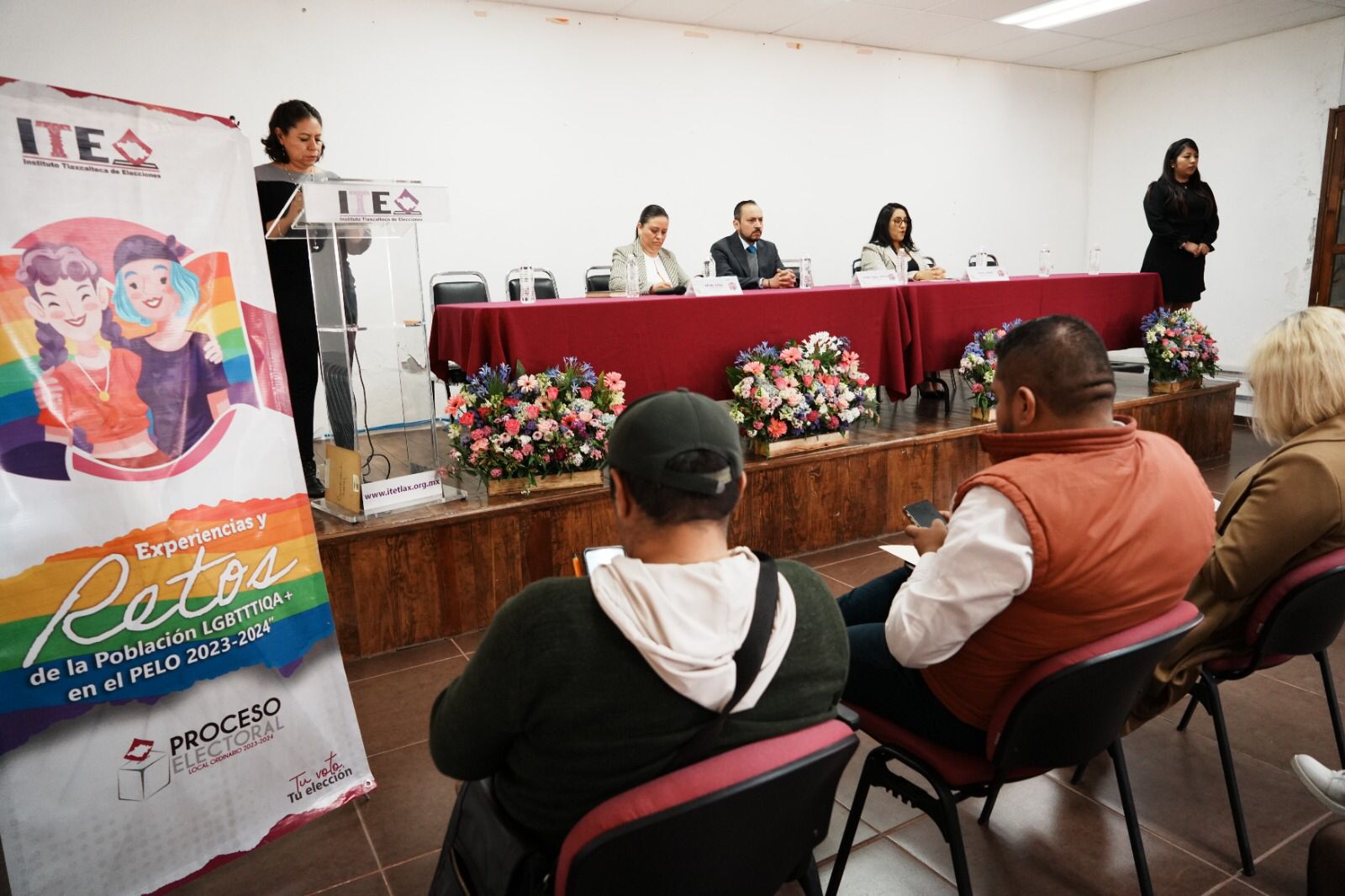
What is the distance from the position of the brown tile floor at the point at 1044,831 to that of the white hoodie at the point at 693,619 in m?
0.99

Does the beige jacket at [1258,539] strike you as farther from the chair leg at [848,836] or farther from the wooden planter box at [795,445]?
the wooden planter box at [795,445]

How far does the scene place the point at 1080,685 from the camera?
122cm

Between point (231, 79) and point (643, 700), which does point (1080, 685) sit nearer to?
point (643, 700)

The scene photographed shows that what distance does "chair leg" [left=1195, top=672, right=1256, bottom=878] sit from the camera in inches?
65.7

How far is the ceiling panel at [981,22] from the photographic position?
230 inches

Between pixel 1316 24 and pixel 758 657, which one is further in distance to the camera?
pixel 1316 24

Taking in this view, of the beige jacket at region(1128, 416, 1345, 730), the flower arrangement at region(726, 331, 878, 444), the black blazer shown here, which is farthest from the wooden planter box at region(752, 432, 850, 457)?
the beige jacket at region(1128, 416, 1345, 730)

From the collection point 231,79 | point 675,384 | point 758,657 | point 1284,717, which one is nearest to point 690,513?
point 758,657

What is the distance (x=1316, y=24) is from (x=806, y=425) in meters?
6.25

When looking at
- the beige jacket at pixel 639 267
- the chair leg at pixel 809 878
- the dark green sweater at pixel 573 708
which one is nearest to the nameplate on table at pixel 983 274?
the beige jacket at pixel 639 267

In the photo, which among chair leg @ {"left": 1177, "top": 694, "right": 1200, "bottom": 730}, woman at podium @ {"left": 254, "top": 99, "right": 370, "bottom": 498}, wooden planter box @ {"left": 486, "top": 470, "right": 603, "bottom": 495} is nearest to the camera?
chair leg @ {"left": 1177, "top": 694, "right": 1200, "bottom": 730}

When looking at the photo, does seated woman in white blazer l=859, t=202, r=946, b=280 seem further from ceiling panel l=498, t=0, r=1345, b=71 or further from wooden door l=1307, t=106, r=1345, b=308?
wooden door l=1307, t=106, r=1345, b=308

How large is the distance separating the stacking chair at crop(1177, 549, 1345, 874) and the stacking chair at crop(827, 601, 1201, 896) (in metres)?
0.38

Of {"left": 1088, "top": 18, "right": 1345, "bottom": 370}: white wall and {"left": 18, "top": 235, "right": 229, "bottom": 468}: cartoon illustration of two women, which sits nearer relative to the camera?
{"left": 18, "top": 235, "right": 229, "bottom": 468}: cartoon illustration of two women
